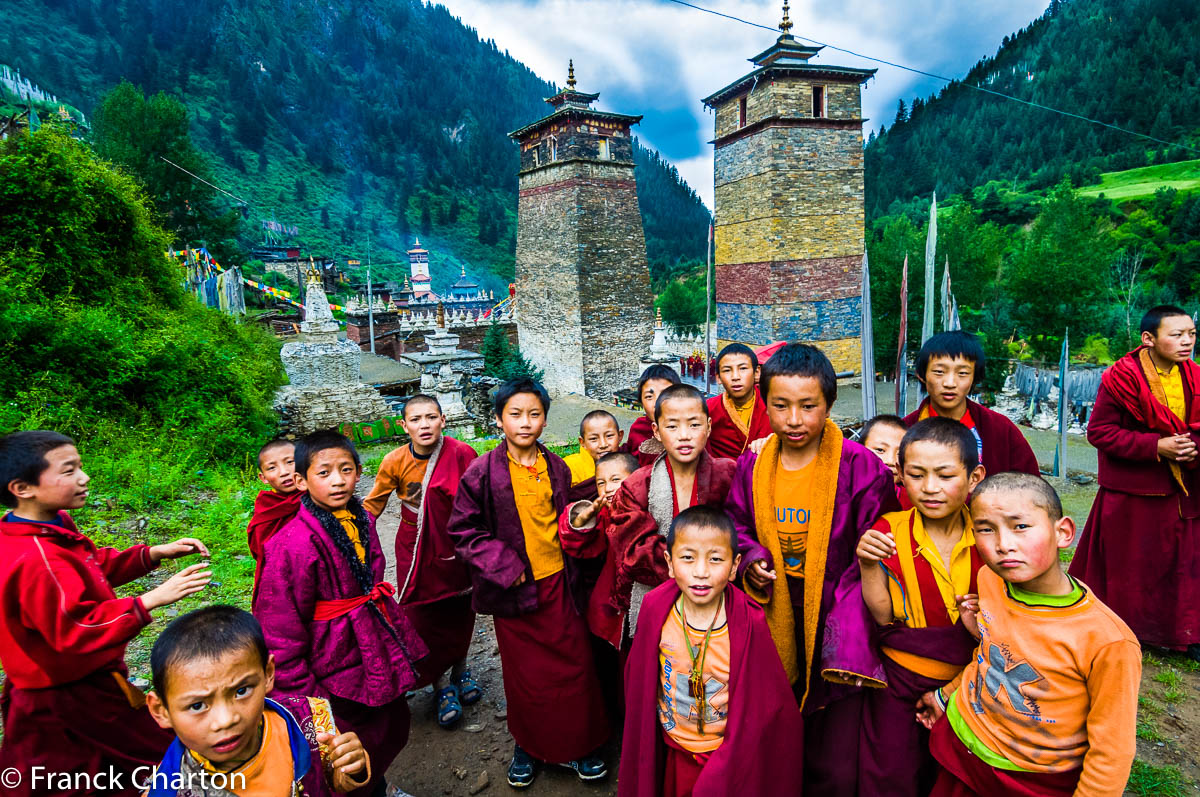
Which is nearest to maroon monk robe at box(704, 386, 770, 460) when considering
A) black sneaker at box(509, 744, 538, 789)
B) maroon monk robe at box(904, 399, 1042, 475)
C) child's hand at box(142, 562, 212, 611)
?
maroon monk robe at box(904, 399, 1042, 475)

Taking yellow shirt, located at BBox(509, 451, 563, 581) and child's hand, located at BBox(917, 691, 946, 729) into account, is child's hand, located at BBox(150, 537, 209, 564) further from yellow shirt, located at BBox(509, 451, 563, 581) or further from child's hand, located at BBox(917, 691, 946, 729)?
child's hand, located at BBox(917, 691, 946, 729)

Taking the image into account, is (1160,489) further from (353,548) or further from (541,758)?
(353,548)

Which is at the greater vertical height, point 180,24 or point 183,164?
point 180,24

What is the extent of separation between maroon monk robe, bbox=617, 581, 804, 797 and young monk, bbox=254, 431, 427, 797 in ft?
3.34

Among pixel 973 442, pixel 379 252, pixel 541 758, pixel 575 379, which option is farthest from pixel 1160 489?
pixel 379 252

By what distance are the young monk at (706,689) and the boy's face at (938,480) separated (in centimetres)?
61

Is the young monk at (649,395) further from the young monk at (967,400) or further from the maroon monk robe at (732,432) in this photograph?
the young monk at (967,400)

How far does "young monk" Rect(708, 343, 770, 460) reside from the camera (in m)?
3.32

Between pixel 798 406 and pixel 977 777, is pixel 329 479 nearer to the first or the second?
pixel 798 406

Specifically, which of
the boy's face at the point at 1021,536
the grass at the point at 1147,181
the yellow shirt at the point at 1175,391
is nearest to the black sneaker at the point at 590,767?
the boy's face at the point at 1021,536

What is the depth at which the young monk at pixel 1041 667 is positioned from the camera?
4.71 ft

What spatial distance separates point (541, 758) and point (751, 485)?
1.71 meters

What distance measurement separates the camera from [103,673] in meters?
2.06

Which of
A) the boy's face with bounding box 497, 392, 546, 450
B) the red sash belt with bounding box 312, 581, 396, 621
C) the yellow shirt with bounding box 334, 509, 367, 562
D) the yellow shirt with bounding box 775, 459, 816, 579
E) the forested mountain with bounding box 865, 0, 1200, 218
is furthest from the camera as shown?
the forested mountain with bounding box 865, 0, 1200, 218
